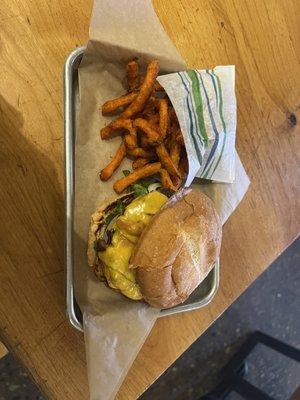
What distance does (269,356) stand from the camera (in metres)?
2.16

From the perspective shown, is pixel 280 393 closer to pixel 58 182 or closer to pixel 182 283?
pixel 182 283

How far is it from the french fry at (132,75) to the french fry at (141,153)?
0.14 meters

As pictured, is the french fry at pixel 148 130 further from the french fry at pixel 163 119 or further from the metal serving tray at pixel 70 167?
the metal serving tray at pixel 70 167

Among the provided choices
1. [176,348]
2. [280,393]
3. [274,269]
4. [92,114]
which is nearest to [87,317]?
[176,348]

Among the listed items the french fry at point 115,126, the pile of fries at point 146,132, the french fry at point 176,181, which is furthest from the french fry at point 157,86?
the french fry at point 176,181

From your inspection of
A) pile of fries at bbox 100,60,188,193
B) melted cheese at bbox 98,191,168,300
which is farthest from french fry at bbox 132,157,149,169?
melted cheese at bbox 98,191,168,300

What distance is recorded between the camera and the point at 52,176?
110 centimetres

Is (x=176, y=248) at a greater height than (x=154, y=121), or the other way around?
(x=154, y=121)

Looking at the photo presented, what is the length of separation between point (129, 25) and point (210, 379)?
148cm

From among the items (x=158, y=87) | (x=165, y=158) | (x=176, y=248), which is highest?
(x=158, y=87)

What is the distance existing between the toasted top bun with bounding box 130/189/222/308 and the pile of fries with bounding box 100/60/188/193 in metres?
0.09

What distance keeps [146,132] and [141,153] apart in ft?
0.20

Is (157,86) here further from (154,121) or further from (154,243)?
(154,243)

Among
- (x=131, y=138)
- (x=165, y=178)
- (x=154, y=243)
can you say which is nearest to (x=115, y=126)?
(x=131, y=138)
